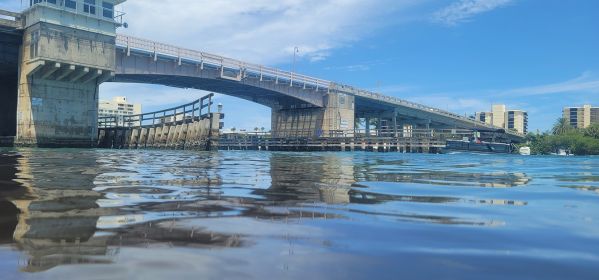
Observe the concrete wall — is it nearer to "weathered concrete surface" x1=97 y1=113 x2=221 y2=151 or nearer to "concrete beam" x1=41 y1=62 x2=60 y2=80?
"concrete beam" x1=41 y1=62 x2=60 y2=80

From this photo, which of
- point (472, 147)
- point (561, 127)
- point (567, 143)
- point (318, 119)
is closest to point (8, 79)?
point (318, 119)

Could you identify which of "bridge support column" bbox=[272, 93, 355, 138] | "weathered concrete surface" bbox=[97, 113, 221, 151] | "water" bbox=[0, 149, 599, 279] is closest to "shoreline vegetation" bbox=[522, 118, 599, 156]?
"bridge support column" bbox=[272, 93, 355, 138]

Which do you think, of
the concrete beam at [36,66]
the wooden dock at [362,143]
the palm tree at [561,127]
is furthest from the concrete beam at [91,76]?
the palm tree at [561,127]

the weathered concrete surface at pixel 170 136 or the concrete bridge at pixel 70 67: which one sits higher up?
the concrete bridge at pixel 70 67

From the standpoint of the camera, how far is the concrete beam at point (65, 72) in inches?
1435

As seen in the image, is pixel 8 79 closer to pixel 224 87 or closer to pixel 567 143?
pixel 224 87

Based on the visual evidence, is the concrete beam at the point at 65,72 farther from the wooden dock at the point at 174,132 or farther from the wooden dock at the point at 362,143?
the wooden dock at the point at 362,143

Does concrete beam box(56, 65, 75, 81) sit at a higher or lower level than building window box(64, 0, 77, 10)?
lower

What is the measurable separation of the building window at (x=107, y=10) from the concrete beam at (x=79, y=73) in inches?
221

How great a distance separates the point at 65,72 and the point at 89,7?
5.99 metres

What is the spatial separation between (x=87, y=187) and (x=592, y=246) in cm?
500

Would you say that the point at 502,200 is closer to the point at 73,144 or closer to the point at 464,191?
the point at 464,191

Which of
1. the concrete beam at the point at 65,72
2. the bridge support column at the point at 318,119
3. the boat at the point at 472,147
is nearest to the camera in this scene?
the concrete beam at the point at 65,72

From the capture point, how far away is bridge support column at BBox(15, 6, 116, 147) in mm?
35656
